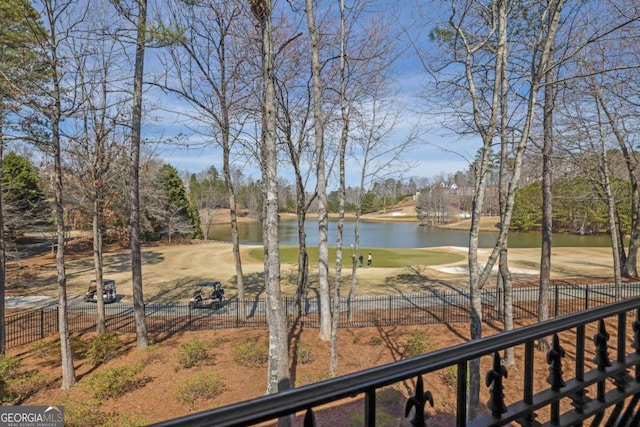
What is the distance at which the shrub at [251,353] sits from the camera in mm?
9172

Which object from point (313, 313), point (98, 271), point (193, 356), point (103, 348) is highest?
point (98, 271)

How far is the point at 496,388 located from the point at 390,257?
31176 mm

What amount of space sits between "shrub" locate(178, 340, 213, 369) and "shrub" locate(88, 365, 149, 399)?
99cm

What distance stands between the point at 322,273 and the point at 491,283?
49.4 feet

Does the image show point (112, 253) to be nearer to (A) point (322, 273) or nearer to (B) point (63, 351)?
(B) point (63, 351)

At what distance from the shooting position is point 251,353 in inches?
375

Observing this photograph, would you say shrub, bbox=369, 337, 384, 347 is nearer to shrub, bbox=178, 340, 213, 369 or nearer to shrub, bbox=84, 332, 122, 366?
shrub, bbox=178, 340, 213, 369

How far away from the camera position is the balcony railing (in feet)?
2.98

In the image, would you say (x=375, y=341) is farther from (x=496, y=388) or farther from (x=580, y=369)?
(x=496, y=388)

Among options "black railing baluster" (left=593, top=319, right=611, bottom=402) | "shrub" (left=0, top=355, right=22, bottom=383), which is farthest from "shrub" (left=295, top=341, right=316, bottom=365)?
"black railing baluster" (left=593, top=319, right=611, bottom=402)

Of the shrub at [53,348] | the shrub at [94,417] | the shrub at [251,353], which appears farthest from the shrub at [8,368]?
the shrub at [251,353]

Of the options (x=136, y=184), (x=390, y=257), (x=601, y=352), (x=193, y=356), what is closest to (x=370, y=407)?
Result: (x=601, y=352)

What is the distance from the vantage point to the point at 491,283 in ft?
68.5

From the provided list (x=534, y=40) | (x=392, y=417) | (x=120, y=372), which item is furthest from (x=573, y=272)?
(x=120, y=372)
